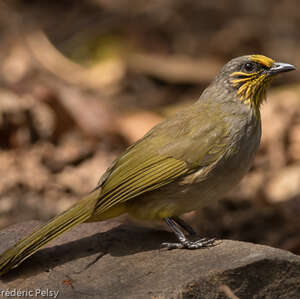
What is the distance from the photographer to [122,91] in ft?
32.5

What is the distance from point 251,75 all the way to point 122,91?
5.22 m

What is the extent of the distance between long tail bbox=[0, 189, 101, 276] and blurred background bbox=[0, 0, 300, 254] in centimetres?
233

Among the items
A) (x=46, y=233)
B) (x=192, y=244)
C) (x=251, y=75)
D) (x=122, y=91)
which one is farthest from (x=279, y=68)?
(x=122, y=91)

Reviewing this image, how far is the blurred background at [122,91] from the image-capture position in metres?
7.07

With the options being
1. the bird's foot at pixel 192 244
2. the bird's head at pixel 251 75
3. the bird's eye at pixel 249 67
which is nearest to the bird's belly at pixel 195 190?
the bird's foot at pixel 192 244

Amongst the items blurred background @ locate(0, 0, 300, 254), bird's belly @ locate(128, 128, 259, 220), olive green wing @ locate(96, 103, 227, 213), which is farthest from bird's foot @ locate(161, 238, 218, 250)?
blurred background @ locate(0, 0, 300, 254)

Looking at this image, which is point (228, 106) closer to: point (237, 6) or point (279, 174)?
point (279, 174)

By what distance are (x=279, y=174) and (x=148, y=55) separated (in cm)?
395

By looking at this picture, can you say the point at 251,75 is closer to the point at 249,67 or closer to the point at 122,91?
the point at 249,67

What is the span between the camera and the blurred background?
23.2 feet

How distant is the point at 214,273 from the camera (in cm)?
373

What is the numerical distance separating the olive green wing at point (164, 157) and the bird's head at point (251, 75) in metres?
0.38

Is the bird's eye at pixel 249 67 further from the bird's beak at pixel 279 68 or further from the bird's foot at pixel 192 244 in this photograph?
the bird's foot at pixel 192 244

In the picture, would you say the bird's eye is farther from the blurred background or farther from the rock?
the blurred background
